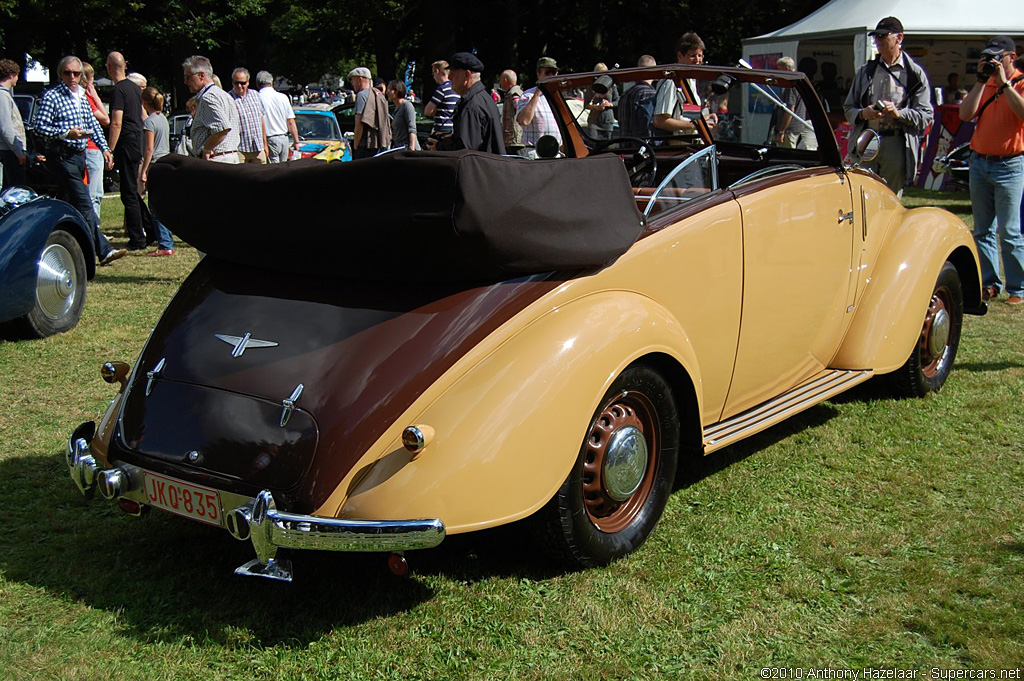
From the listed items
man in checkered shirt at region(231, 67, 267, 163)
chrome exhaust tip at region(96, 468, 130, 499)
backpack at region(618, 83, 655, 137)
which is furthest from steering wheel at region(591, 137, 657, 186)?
man in checkered shirt at region(231, 67, 267, 163)

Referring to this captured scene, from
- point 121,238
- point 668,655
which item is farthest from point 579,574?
point 121,238

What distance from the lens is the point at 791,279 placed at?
4.32 m

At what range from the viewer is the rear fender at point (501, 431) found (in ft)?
9.51

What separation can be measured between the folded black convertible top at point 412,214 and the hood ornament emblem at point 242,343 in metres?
0.32

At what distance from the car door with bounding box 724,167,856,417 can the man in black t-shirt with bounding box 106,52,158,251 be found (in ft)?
26.2

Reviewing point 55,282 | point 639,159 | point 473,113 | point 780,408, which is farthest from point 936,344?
point 55,282

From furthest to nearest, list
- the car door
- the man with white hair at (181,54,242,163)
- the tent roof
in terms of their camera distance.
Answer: the tent roof, the man with white hair at (181,54,242,163), the car door

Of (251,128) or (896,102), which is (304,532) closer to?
(896,102)

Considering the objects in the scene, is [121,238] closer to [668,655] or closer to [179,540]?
[179,540]

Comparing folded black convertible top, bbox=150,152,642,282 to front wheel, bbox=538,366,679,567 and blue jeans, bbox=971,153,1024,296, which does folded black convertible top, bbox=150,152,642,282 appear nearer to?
front wheel, bbox=538,366,679,567

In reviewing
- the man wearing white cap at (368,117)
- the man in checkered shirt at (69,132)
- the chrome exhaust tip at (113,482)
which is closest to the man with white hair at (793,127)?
the chrome exhaust tip at (113,482)

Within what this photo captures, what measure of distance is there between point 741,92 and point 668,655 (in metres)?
3.01

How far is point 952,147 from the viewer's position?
1500cm

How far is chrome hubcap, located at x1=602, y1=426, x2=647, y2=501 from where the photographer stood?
11.1ft
